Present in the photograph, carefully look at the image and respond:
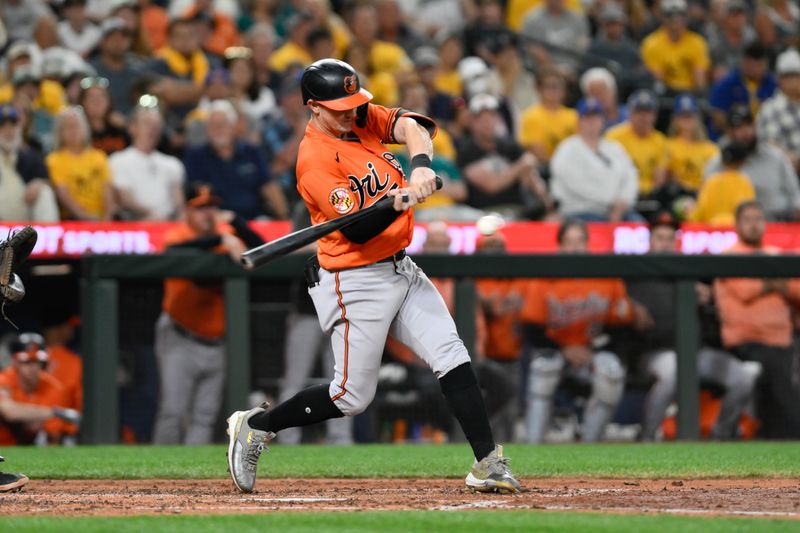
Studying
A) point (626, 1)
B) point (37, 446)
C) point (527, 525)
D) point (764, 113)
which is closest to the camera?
point (527, 525)

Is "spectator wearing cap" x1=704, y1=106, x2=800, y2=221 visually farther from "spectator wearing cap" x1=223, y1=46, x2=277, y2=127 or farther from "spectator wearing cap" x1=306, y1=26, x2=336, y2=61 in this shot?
"spectator wearing cap" x1=223, y1=46, x2=277, y2=127

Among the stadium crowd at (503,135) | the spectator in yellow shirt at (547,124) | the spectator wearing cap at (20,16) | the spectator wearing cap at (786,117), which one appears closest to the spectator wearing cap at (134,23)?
the stadium crowd at (503,135)

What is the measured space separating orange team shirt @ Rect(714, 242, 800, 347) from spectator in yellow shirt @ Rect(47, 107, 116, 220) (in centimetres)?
464

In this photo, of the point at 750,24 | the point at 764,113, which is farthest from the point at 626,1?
the point at 764,113

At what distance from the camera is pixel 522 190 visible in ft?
38.2

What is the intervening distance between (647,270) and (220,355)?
9.85 ft

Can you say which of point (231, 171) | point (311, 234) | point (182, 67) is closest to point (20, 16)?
point (182, 67)

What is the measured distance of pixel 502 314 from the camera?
946 cm

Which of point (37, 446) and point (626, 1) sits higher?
point (626, 1)

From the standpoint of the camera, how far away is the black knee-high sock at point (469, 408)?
5.74 meters

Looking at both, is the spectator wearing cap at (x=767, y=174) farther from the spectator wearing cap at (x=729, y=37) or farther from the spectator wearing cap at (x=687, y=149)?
the spectator wearing cap at (x=729, y=37)

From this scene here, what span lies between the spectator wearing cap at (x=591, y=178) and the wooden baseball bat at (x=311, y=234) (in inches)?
238

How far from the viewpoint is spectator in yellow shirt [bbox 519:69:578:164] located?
12.5m

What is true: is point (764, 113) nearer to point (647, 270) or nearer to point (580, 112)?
point (580, 112)
